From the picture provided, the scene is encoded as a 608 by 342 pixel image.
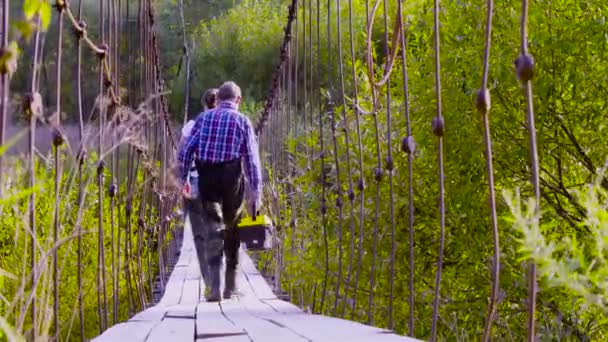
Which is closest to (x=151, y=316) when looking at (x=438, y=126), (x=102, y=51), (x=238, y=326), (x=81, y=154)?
(x=238, y=326)

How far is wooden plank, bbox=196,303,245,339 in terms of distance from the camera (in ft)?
8.14

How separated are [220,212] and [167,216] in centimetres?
327

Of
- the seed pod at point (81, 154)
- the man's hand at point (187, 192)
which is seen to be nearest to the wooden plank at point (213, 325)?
the seed pod at point (81, 154)

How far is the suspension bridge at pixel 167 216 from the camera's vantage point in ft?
4.80

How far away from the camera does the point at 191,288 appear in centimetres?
479

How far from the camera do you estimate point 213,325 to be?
2693mm

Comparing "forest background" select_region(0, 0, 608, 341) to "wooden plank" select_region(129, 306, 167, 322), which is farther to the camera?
"forest background" select_region(0, 0, 608, 341)

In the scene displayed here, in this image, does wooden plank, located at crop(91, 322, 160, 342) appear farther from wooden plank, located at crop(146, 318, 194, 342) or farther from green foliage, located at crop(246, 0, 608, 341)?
green foliage, located at crop(246, 0, 608, 341)

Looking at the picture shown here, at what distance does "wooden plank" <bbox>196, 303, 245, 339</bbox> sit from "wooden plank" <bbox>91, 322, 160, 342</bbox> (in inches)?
4.7

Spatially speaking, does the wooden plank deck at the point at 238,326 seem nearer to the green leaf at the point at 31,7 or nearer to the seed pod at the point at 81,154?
the seed pod at the point at 81,154

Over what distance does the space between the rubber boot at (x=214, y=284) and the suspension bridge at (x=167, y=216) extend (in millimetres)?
48

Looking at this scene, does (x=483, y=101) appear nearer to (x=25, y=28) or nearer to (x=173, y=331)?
(x=25, y=28)

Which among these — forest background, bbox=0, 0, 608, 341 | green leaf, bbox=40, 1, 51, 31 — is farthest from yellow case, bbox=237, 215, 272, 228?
green leaf, bbox=40, 1, 51, 31

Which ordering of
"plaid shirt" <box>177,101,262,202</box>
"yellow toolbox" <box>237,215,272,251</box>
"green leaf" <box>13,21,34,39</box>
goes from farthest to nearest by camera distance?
"yellow toolbox" <box>237,215,272,251</box> → "plaid shirt" <box>177,101,262,202</box> → "green leaf" <box>13,21,34,39</box>
